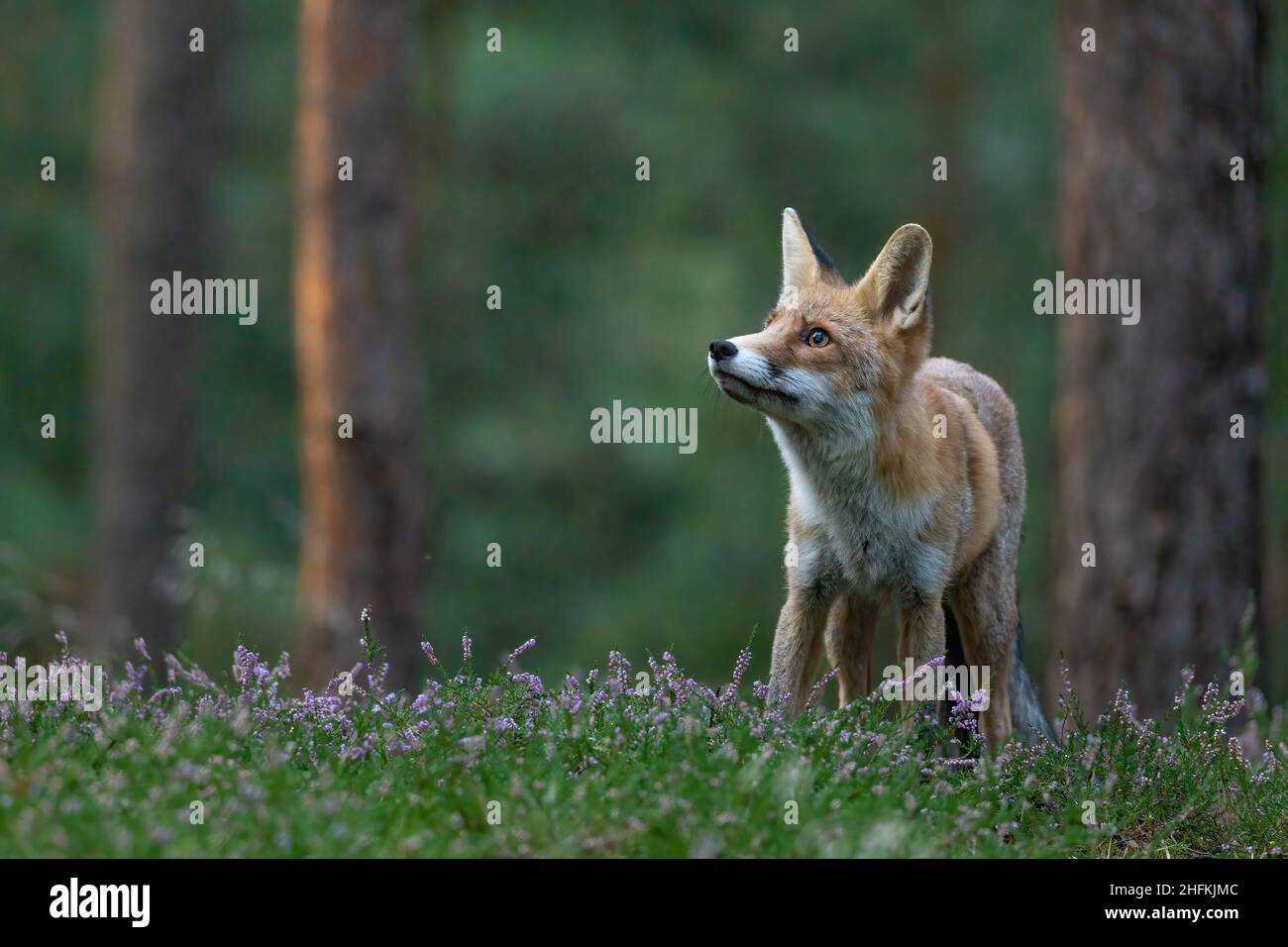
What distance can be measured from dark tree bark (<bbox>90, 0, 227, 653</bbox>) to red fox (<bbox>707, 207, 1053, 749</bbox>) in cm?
1196

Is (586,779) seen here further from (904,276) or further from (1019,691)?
(1019,691)

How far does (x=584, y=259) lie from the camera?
77.5 ft

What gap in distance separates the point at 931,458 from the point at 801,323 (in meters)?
0.78

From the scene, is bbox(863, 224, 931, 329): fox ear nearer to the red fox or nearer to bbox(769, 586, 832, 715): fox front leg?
the red fox

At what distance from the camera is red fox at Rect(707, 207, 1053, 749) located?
6.08 metres

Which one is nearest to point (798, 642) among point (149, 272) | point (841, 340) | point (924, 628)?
point (924, 628)

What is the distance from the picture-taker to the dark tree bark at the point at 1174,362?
9273 mm

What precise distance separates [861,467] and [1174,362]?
4031 mm

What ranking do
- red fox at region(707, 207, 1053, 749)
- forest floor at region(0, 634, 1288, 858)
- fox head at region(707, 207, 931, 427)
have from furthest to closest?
red fox at region(707, 207, 1053, 749), fox head at region(707, 207, 931, 427), forest floor at region(0, 634, 1288, 858)

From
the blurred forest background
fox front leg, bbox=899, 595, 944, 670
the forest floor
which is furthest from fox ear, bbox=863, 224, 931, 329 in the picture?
the blurred forest background

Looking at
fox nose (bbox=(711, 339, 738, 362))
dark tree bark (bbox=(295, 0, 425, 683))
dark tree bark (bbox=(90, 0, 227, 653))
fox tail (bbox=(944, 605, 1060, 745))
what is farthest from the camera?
dark tree bark (bbox=(90, 0, 227, 653))

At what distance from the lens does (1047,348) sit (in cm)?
2142
